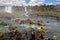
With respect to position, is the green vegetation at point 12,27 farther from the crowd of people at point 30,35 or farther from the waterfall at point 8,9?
the waterfall at point 8,9

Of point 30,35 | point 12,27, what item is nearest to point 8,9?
point 12,27

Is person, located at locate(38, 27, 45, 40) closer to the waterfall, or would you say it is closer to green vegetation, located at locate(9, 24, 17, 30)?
green vegetation, located at locate(9, 24, 17, 30)

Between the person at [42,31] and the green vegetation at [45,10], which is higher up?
the green vegetation at [45,10]

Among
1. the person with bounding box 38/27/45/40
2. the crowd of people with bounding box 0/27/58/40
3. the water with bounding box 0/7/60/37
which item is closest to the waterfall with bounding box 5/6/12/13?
the water with bounding box 0/7/60/37

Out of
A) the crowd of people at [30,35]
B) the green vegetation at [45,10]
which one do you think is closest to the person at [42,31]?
the crowd of people at [30,35]

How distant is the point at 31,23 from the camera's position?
2035 mm

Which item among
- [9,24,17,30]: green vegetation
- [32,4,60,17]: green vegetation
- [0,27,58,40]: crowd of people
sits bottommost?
[0,27,58,40]: crowd of people

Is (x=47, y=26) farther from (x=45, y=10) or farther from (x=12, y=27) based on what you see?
(x=12, y=27)

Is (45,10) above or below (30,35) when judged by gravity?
above

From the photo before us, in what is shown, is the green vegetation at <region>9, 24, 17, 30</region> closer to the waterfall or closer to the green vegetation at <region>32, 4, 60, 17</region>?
the waterfall

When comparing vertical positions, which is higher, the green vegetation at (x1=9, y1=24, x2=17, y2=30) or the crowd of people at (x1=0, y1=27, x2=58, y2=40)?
the green vegetation at (x1=9, y1=24, x2=17, y2=30)

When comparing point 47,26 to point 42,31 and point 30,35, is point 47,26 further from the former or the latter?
point 30,35

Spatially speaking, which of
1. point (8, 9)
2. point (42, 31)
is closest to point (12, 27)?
point (8, 9)

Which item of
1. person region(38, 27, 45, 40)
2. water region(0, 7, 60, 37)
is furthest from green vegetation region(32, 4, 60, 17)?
person region(38, 27, 45, 40)
